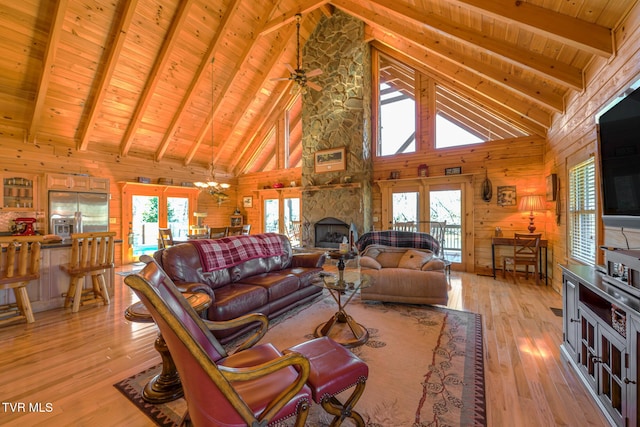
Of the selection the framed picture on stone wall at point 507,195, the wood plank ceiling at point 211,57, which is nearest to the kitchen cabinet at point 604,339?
the wood plank ceiling at point 211,57

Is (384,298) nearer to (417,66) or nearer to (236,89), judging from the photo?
(417,66)

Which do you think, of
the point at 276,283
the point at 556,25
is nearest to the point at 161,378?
the point at 276,283

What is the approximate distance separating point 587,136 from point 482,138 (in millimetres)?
2766

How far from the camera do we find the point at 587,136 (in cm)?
317

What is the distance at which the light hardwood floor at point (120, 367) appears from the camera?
1.76m

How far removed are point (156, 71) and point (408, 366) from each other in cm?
668

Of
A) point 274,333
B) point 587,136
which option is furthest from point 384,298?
point 587,136

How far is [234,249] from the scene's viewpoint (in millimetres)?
3539

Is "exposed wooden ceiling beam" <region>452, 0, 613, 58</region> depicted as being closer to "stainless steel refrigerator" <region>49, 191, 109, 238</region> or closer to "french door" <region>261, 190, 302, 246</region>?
"french door" <region>261, 190, 302, 246</region>

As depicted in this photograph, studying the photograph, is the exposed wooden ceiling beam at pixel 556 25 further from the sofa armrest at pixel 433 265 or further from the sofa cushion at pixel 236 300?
the sofa cushion at pixel 236 300

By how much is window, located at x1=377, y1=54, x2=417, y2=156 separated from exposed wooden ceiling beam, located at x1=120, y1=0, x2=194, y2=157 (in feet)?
15.1

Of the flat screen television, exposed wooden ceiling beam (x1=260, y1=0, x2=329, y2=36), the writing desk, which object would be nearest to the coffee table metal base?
the flat screen television

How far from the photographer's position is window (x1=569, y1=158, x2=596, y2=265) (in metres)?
3.20

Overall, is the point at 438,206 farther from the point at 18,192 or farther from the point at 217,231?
the point at 18,192
